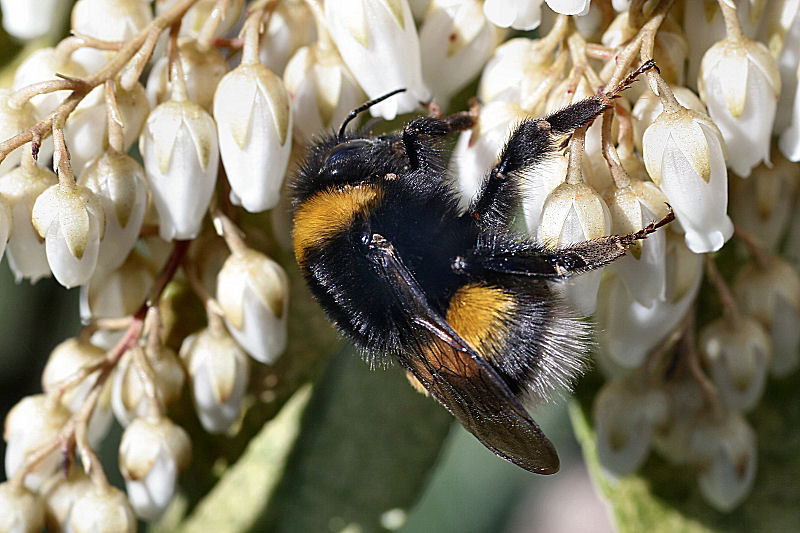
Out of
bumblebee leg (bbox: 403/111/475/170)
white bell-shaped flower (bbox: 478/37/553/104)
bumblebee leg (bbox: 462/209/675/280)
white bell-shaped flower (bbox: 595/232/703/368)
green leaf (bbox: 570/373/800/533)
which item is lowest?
green leaf (bbox: 570/373/800/533)

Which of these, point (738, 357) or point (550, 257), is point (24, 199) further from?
point (738, 357)

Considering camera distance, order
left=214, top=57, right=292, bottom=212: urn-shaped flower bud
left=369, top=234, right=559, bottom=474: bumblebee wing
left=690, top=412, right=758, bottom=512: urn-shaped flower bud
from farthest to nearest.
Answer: left=690, top=412, right=758, bottom=512: urn-shaped flower bud → left=214, top=57, right=292, bottom=212: urn-shaped flower bud → left=369, top=234, right=559, bottom=474: bumblebee wing

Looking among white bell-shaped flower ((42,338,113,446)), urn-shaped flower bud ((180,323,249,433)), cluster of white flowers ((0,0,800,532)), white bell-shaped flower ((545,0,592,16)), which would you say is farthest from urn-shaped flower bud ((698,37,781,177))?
white bell-shaped flower ((42,338,113,446))

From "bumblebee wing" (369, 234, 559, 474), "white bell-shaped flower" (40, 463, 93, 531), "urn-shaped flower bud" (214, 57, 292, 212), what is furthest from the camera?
"white bell-shaped flower" (40, 463, 93, 531)

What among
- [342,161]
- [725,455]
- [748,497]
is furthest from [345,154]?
[748,497]

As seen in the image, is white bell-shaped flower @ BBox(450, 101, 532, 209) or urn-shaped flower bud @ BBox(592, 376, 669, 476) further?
urn-shaped flower bud @ BBox(592, 376, 669, 476)

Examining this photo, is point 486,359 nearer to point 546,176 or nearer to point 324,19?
point 546,176

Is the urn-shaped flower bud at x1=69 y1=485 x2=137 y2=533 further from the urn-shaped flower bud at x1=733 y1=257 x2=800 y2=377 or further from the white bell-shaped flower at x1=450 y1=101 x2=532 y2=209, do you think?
the urn-shaped flower bud at x1=733 y1=257 x2=800 y2=377

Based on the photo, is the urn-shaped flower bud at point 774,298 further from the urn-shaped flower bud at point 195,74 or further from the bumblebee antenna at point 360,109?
the urn-shaped flower bud at point 195,74

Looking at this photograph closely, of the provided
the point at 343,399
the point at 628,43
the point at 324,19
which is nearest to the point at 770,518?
the point at 343,399
